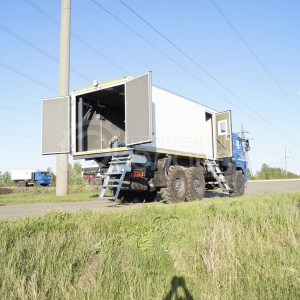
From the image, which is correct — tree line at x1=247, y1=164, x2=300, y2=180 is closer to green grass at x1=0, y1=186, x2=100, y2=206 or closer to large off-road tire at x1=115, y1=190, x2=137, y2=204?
green grass at x1=0, y1=186, x2=100, y2=206

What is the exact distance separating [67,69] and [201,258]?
1357 centimetres

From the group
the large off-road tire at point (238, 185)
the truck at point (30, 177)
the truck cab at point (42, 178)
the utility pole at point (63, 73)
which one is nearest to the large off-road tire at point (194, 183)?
the large off-road tire at point (238, 185)

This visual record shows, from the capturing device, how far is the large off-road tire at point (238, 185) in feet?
46.6

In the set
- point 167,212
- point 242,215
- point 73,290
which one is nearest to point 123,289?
point 73,290

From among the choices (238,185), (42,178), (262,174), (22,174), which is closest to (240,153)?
(238,185)

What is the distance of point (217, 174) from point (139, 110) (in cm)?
590

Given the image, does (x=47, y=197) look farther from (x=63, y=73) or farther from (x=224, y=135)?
(x=224, y=135)

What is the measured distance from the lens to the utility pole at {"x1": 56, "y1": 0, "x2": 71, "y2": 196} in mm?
15477

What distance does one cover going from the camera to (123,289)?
369 cm

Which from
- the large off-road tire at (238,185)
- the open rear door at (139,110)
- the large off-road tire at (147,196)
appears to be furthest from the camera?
the large off-road tire at (238,185)

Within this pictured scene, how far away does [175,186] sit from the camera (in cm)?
1026

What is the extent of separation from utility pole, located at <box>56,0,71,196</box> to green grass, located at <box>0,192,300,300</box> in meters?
10.3

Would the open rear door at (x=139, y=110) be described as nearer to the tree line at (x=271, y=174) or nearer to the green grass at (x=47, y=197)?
the green grass at (x=47, y=197)

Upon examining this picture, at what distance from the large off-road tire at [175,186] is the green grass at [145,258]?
3.86 m
